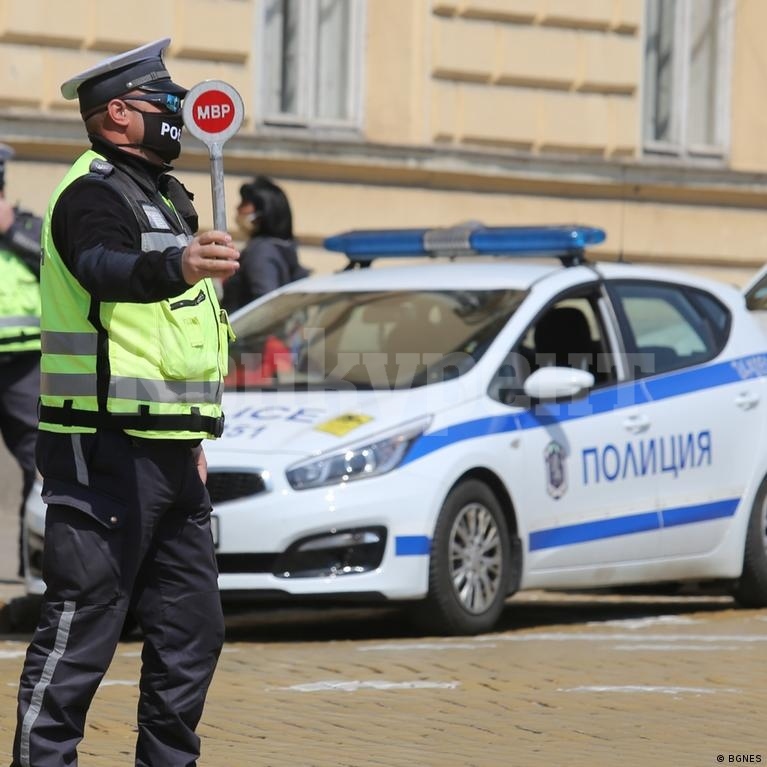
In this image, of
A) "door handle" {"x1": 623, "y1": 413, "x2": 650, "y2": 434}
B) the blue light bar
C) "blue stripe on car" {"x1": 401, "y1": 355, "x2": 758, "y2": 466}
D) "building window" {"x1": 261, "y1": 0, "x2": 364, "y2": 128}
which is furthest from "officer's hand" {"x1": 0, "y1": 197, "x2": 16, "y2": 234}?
"building window" {"x1": 261, "y1": 0, "x2": 364, "y2": 128}

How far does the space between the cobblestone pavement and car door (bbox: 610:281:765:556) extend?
0.45m

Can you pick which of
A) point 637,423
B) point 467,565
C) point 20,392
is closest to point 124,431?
point 467,565

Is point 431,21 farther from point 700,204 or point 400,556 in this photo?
point 400,556

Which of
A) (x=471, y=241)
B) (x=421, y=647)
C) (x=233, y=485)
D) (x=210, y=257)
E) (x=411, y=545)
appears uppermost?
(x=210, y=257)

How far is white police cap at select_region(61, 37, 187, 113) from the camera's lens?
490 cm

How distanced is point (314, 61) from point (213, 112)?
430 inches

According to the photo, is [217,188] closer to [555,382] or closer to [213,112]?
[213,112]

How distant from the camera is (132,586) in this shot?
4.84 m

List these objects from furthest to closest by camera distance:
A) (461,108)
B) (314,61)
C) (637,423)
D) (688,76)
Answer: (688,76) → (461,108) → (314,61) → (637,423)

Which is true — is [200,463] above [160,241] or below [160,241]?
below

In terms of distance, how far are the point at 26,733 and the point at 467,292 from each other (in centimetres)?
471

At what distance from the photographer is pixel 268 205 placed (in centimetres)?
1084

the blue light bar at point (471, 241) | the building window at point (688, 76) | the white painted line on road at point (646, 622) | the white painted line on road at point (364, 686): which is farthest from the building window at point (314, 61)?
the white painted line on road at point (364, 686)

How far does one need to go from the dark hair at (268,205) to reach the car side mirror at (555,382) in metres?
2.53
